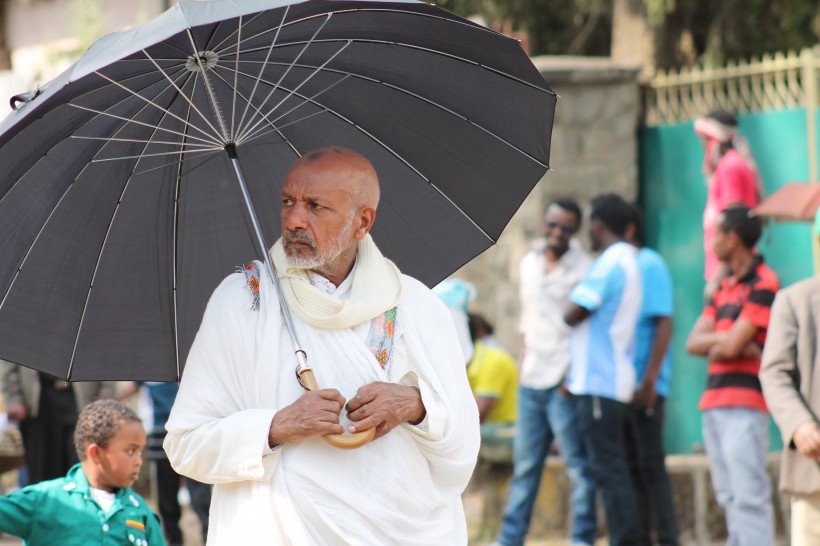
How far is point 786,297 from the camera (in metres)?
6.32

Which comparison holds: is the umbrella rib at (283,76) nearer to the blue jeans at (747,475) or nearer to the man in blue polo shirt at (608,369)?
the blue jeans at (747,475)

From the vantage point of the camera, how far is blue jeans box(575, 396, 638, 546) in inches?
328

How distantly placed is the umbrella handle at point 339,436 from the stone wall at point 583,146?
7.08m

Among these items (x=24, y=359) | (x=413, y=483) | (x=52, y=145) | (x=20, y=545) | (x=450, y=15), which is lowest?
(x=20, y=545)

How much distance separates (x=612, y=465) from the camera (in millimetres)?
8320

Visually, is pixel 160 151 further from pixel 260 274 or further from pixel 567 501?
pixel 567 501

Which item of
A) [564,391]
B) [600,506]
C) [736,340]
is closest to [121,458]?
[736,340]

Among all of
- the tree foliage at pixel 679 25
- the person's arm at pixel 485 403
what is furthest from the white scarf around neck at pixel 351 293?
the tree foliage at pixel 679 25

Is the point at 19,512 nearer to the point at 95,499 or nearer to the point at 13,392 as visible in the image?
the point at 95,499

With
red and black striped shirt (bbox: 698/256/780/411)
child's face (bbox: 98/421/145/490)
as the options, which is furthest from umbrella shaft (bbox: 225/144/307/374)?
red and black striped shirt (bbox: 698/256/780/411)

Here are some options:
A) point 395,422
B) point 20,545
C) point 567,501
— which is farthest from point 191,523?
point 395,422

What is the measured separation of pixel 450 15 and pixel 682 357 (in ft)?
22.7

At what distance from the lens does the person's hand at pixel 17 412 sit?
29.3ft

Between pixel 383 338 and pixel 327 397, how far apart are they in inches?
13.3
